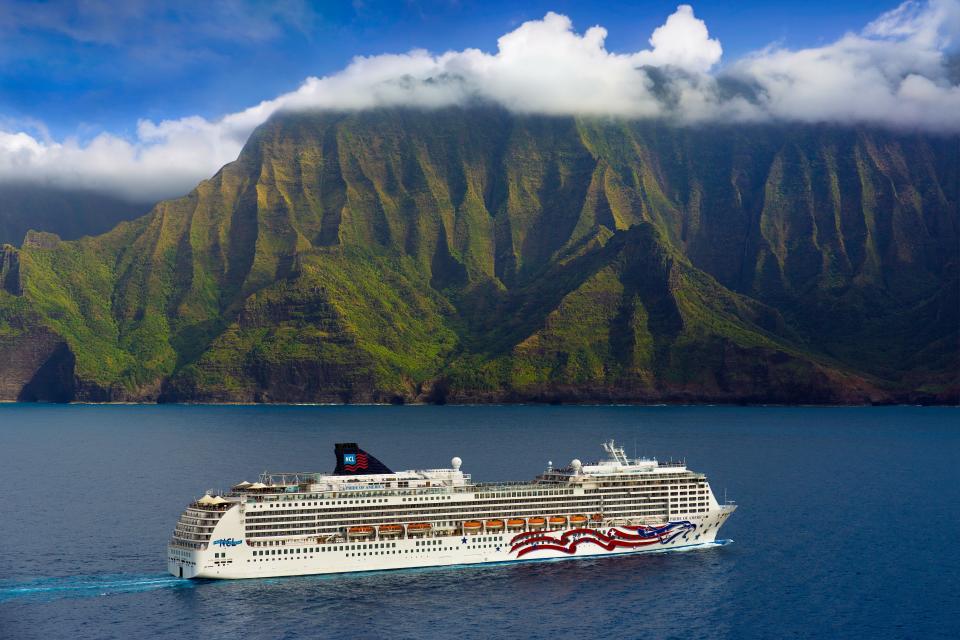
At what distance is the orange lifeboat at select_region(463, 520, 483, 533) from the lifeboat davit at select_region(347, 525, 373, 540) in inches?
309

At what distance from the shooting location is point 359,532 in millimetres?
92688

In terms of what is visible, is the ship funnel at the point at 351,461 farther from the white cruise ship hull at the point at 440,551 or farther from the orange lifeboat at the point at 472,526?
the orange lifeboat at the point at 472,526

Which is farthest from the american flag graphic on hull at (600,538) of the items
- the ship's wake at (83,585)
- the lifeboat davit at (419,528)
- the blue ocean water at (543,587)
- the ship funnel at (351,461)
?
the ship's wake at (83,585)

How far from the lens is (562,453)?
180250 mm

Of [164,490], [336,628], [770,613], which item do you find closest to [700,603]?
[770,613]

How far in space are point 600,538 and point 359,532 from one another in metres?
21.0

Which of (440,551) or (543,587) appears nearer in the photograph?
(543,587)

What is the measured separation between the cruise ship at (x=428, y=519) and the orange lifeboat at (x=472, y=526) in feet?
0.27

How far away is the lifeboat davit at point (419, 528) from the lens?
308 feet

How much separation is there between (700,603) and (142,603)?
131ft

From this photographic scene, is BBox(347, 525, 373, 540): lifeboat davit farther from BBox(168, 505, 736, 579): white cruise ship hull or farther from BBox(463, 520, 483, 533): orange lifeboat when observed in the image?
BBox(463, 520, 483, 533): orange lifeboat

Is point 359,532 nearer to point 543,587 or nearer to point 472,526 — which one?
point 472,526

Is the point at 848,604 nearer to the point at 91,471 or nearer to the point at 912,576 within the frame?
the point at 912,576

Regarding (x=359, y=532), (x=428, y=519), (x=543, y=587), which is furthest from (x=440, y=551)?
(x=543, y=587)
